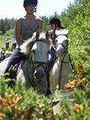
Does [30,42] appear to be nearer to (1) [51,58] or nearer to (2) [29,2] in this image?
(1) [51,58]

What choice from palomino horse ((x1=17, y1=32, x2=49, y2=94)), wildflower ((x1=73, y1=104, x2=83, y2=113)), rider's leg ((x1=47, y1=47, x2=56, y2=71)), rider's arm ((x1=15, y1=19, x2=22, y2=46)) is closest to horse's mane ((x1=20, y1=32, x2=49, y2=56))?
palomino horse ((x1=17, y1=32, x2=49, y2=94))

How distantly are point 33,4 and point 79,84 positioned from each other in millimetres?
4802

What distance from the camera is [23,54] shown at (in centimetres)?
743

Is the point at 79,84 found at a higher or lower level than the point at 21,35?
lower

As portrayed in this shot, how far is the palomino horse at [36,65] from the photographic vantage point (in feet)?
23.1

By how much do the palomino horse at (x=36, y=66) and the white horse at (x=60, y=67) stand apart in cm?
31

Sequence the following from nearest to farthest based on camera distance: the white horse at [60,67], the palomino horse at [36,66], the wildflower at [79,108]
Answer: the wildflower at [79,108], the palomino horse at [36,66], the white horse at [60,67]

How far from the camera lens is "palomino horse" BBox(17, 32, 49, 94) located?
7034 millimetres

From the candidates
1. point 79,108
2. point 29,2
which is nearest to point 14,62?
point 29,2

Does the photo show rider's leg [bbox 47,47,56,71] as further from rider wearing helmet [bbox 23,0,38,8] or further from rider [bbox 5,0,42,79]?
rider wearing helmet [bbox 23,0,38,8]

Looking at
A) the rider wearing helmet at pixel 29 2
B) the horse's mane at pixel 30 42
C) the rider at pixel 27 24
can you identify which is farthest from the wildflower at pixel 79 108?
the rider wearing helmet at pixel 29 2

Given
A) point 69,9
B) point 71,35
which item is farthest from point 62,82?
point 69,9

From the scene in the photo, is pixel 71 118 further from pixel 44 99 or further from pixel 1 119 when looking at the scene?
pixel 44 99

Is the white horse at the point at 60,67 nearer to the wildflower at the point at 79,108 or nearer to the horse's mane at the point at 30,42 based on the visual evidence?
the horse's mane at the point at 30,42
